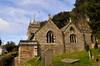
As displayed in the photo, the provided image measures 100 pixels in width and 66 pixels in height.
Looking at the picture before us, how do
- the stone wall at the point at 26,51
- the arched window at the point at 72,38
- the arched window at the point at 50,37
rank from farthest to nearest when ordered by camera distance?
1. the arched window at the point at 72,38
2. the arched window at the point at 50,37
3. the stone wall at the point at 26,51

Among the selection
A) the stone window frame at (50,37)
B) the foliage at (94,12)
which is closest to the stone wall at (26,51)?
the stone window frame at (50,37)

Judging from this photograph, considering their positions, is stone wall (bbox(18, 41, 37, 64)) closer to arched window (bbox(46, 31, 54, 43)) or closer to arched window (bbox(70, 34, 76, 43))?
arched window (bbox(46, 31, 54, 43))

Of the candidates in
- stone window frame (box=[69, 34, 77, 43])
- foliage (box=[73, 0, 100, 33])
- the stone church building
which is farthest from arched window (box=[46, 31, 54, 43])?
foliage (box=[73, 0, 100, 33])

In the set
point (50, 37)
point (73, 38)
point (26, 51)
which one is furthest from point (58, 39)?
point (26, 51)

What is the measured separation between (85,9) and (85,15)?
1.54 meters

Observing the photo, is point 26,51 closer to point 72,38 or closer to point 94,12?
point 72,38

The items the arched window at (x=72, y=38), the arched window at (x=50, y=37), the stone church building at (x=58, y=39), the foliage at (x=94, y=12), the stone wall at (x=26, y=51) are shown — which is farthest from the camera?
the foliage at (x=94, y=12)

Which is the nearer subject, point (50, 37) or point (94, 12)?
point (50, 37)

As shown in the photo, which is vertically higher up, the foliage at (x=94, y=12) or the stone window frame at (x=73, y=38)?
the foliage at (x=94, y=12)

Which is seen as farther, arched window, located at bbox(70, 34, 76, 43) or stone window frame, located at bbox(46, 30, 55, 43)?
arched window, located at bbox(70, 34, 76, 43)

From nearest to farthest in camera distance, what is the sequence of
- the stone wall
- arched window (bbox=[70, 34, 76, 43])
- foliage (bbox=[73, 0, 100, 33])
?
1. the stone wall
2. arched window (bbox=[70, 34, 76, 43])
3. foliage (bbox=[73, 0, 100, 33])

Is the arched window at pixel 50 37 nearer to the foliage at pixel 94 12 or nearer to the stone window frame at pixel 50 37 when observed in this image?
the stone window frame at pixel 50 37

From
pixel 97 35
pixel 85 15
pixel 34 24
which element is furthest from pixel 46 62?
pixel 85 15

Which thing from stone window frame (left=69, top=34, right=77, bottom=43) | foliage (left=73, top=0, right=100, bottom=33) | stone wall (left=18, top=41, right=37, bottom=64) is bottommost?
stone wall (left=18, top=41, right=37, bottom=64)
